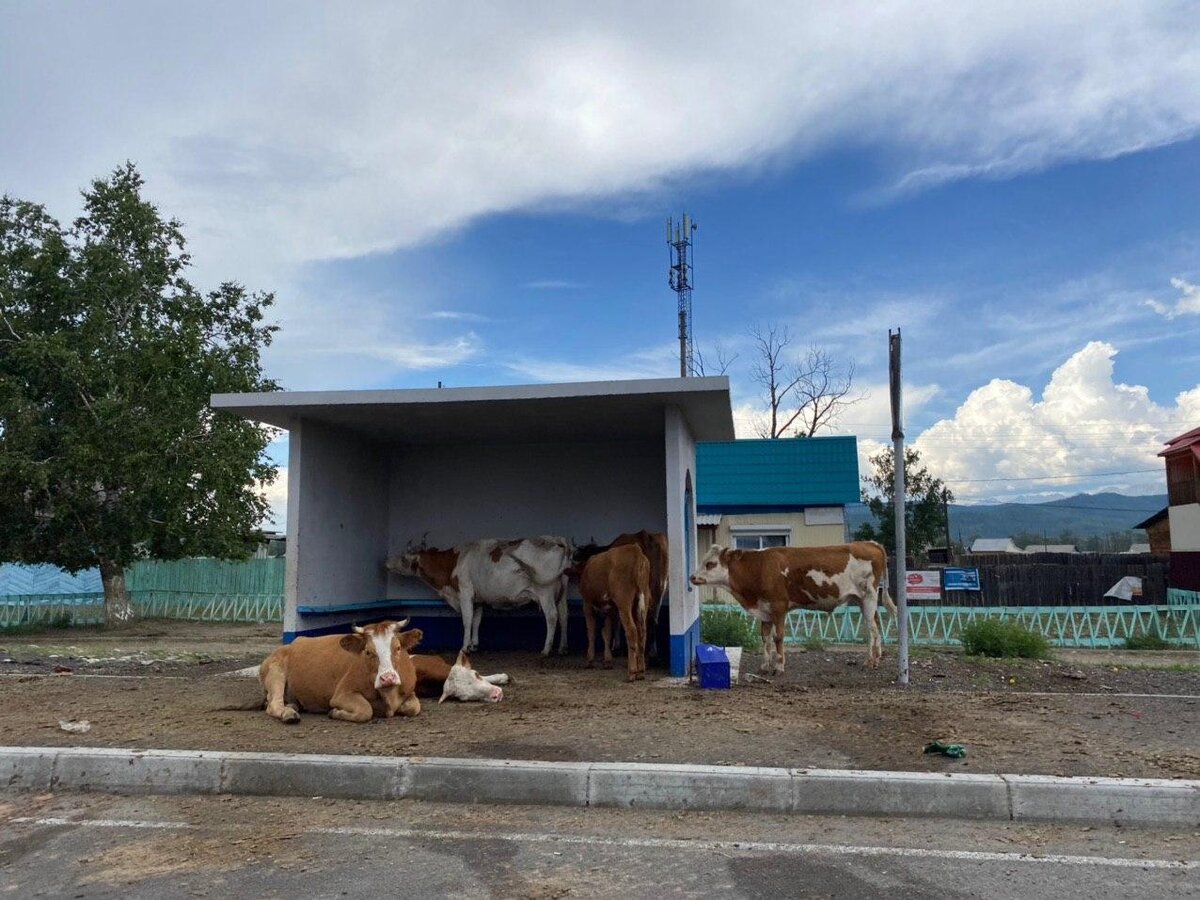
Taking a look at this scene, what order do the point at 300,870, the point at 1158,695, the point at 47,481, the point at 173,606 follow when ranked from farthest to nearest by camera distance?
the point at 173,606, the point at 47,481, the point at 1158,695, the point at 300,870

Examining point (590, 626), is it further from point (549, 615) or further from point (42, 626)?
point (42, 626)

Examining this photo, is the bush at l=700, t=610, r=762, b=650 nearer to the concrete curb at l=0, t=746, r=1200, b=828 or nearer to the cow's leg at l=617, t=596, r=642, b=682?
the cow's leg at l=617, t=596, r=642, b=682

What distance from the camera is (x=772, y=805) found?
5926 millimetres

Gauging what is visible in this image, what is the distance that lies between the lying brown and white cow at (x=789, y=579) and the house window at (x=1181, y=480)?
79.8 ft

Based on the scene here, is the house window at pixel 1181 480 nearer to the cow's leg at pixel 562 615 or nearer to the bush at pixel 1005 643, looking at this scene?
the bush at pixel 1005 643

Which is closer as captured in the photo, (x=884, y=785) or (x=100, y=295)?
(x=884, y=785)

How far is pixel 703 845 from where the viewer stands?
5.24 meters

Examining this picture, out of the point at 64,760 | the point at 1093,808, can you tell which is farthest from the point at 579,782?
the point at 64,760

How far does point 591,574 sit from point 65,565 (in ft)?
61.8

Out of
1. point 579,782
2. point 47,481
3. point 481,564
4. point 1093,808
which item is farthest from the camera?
point 47,481

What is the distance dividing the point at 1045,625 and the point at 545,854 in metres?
18.3

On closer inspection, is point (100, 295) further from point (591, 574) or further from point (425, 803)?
point (425, 803)

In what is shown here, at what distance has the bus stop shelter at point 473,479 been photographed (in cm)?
1070

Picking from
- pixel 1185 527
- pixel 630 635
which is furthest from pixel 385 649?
pixel 1185 527
